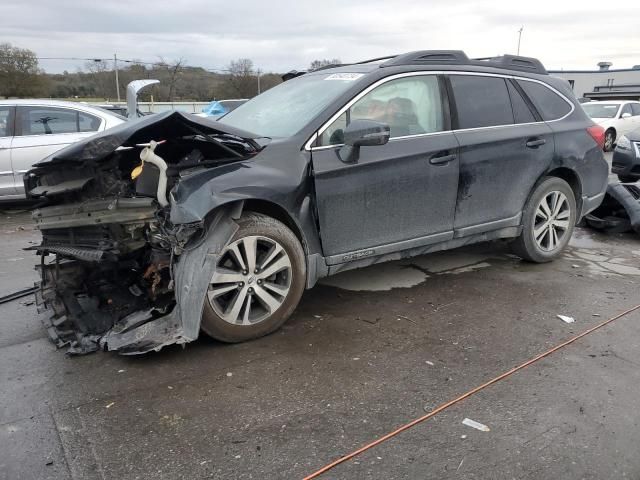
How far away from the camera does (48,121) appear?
764cm

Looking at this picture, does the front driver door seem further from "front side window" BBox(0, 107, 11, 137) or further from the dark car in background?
the dark car in background

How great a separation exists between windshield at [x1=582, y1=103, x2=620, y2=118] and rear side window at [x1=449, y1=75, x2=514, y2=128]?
1567 cm

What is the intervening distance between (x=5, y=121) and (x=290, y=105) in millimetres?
5388

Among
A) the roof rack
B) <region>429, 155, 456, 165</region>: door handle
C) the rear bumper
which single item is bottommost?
the rear bumper

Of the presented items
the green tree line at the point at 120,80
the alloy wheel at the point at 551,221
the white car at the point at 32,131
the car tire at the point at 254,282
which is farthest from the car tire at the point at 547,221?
the green tree line at the point at 120,80

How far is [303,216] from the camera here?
3.56 metres

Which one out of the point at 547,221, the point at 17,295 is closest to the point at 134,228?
the point at 17,295

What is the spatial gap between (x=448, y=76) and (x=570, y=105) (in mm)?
1686

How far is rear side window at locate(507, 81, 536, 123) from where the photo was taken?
4.80 metres

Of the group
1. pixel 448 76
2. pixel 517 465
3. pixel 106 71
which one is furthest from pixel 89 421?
pixel 106 71

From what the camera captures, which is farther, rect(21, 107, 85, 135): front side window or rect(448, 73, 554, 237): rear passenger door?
rect(21, 107, 85, 135): front side window

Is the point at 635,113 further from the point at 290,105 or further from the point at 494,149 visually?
the point at 290,105

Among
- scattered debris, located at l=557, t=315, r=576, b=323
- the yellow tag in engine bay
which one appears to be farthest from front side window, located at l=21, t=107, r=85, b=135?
scattered debris, located at l=557, t=315, r=576, b=323

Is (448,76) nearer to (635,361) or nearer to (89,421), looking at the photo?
(635,361)
